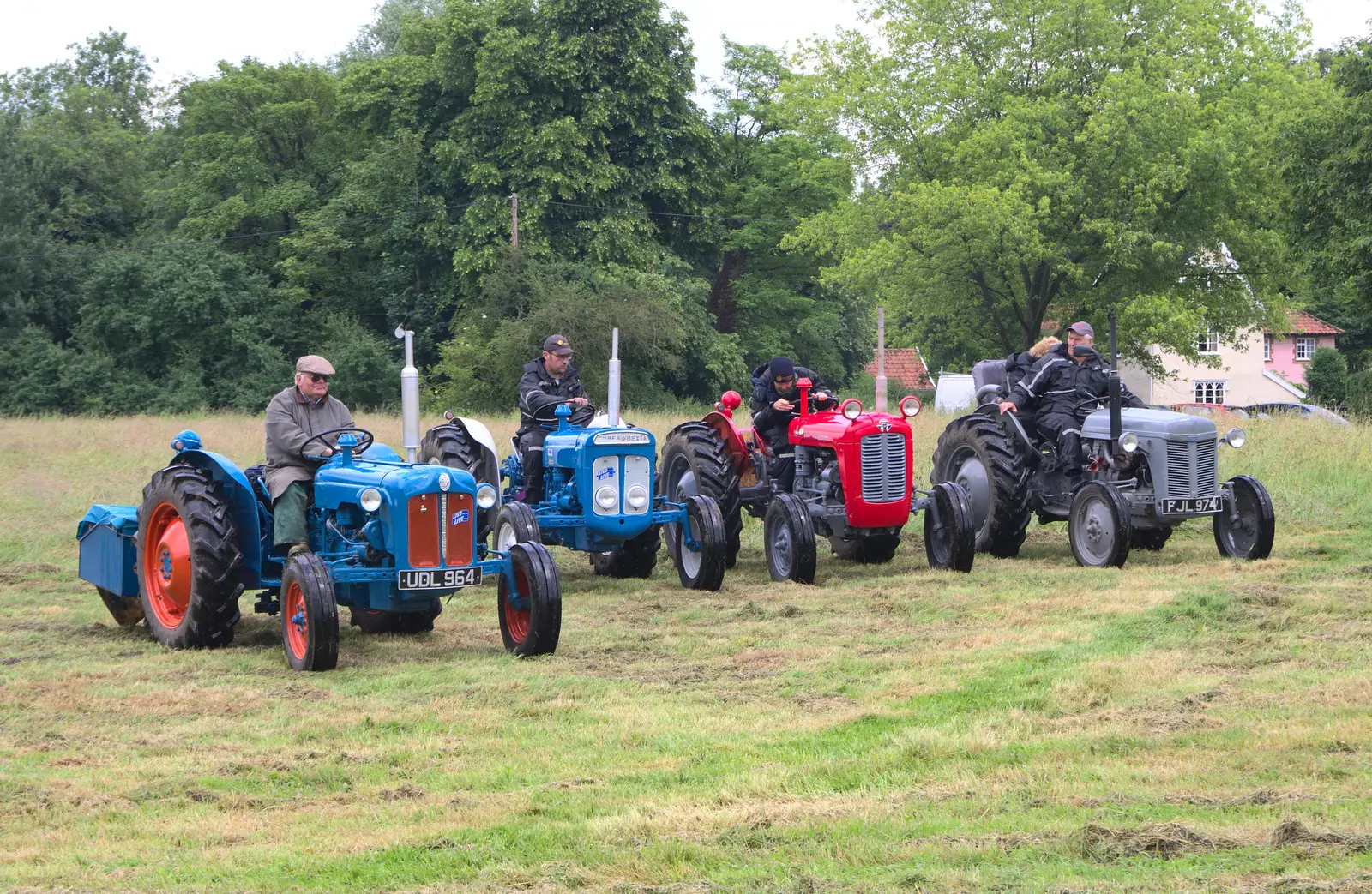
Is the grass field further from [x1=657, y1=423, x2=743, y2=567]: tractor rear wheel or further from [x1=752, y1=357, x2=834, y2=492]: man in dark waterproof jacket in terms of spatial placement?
[x1=752, y1=357, x2=834, y2=492]: man in dark waterproof jacket

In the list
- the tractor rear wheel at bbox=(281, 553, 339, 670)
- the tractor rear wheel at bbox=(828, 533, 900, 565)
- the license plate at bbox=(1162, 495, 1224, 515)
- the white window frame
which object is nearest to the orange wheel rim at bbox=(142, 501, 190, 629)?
the tractor rear wheel at bbox=(281, 553, 339, 670)

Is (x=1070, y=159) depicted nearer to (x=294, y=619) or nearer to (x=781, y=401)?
(x=781, y=401)

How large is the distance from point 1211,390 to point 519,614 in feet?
169

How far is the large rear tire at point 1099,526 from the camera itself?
11.4 metres

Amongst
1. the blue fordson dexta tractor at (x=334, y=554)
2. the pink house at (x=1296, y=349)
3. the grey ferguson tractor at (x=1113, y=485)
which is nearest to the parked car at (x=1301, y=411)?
the grey ferguson tractor at (x=1113, y=485)

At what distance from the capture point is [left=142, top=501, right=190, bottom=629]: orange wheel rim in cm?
883

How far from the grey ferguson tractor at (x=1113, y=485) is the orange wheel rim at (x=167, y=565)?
6.55m

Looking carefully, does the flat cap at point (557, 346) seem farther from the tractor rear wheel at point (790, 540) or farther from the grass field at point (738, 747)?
the grass field at point (738, 747)

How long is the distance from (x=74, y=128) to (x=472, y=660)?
47.8 m

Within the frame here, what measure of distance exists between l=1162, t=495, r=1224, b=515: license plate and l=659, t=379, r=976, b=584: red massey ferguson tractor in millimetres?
1511

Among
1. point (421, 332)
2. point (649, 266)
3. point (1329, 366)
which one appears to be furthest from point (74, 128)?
point (1329, 366)

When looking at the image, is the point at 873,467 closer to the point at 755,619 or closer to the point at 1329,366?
the point at 755,619

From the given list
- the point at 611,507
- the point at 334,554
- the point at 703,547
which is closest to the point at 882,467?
the point at 703,547

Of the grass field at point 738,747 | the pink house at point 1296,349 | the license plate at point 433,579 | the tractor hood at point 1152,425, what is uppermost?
the pink house at point 1296,349
